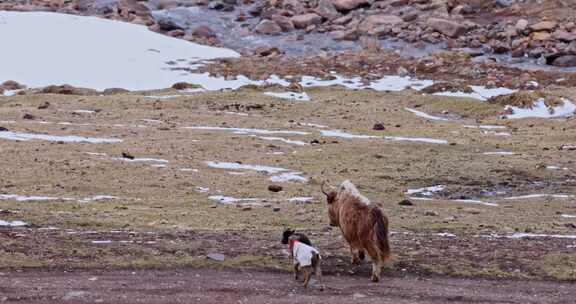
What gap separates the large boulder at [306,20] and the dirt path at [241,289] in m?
58.2

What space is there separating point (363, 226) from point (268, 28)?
192ft

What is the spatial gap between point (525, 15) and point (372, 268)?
58.8 m

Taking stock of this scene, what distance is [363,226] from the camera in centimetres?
1483

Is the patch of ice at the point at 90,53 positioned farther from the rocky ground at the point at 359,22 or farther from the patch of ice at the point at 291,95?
the patch of ice at the point at 291,95

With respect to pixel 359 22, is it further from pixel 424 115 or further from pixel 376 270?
pixel 376 270

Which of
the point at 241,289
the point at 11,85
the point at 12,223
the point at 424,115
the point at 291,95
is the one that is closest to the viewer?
the point at 241,289

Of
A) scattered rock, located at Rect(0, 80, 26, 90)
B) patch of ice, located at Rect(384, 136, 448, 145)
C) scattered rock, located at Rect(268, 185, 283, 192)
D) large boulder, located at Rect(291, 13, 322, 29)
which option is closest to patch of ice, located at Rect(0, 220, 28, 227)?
scattered rock, located at Rect(268, 185, 283, 192)

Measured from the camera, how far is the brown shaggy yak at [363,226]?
14680 millimetres

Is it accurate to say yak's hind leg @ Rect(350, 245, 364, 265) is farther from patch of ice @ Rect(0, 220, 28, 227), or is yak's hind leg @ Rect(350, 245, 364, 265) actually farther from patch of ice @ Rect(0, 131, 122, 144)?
patch of ice @ Rect(0, 131, 122, 144)

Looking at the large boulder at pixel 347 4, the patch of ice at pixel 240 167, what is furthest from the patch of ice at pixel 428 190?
the large boulder at pixel 347 4

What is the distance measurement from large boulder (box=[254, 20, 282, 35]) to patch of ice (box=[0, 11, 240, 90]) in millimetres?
7676

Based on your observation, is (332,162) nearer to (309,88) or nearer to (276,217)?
(276,217)

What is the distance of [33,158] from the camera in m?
27.9

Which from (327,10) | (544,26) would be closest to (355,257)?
(544,26)
